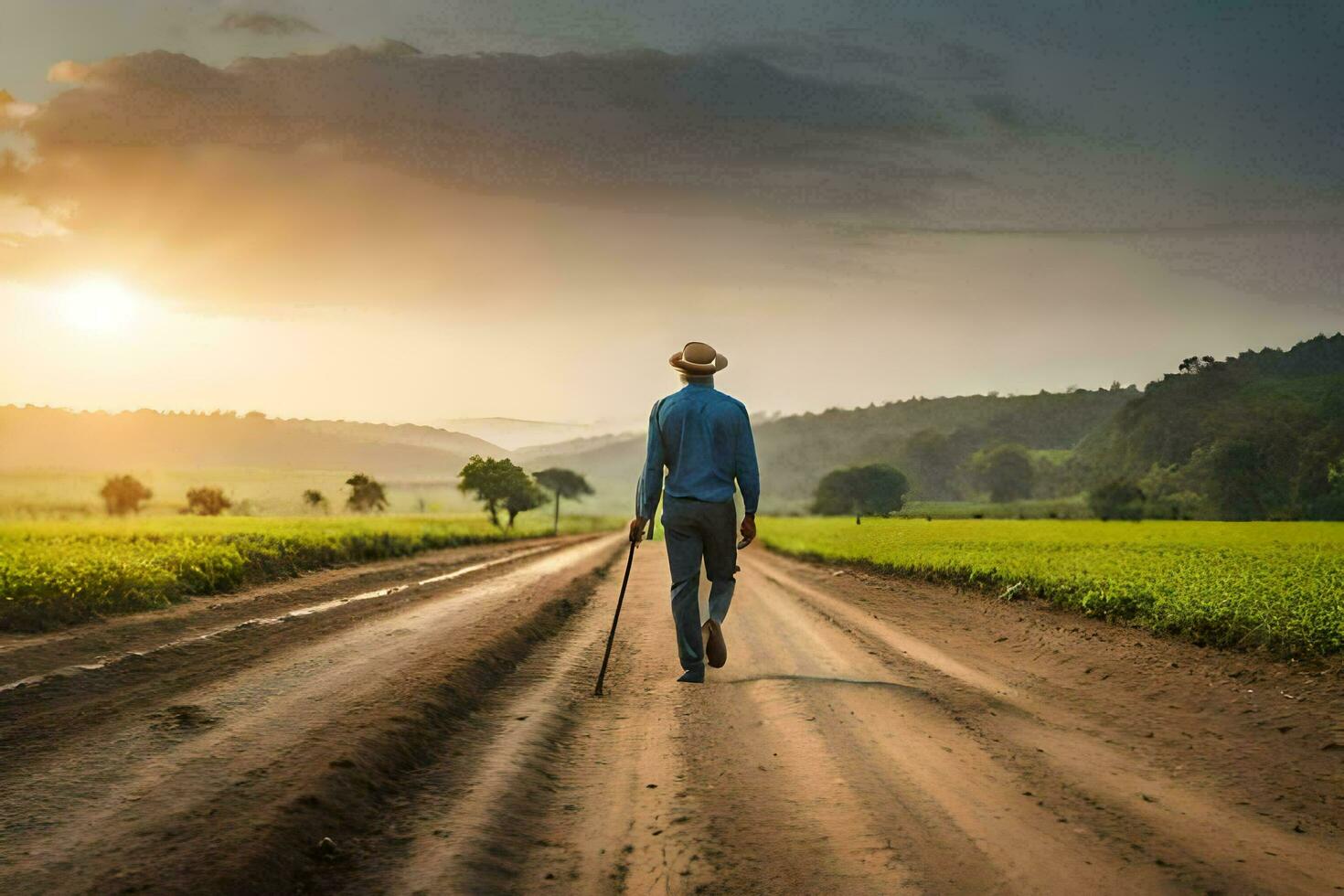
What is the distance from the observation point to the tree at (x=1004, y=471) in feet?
303

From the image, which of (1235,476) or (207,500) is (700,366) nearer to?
(207,500)

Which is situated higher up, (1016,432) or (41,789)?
(1016,432)

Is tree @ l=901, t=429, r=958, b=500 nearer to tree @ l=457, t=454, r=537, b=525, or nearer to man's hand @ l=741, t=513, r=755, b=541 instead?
tree @ l=457, t=454, r=537, b=525

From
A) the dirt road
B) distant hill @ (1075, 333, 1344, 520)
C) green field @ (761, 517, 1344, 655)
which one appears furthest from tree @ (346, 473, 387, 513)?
distant hill @ (1075, 333, 1344, 520)

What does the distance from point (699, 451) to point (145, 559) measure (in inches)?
477

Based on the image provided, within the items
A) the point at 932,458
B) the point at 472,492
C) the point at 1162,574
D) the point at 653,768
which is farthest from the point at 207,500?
the point at 932,458

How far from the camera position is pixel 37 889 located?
3.52 meters

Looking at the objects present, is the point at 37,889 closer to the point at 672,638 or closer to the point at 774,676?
the point at 774,676

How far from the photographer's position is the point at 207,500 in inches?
Result: 1978

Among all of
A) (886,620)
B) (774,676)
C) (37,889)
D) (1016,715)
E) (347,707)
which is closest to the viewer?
(37,889)

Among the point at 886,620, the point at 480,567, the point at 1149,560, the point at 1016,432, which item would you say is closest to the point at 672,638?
the point at 886,620

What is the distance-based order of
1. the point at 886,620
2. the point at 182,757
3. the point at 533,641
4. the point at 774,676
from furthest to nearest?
1. the point at 886,620
2. the point at 533,641
3. the point at 774,676
4. the point at 182,757

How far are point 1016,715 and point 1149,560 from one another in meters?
12.2

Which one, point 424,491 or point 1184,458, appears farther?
point 1184,458
